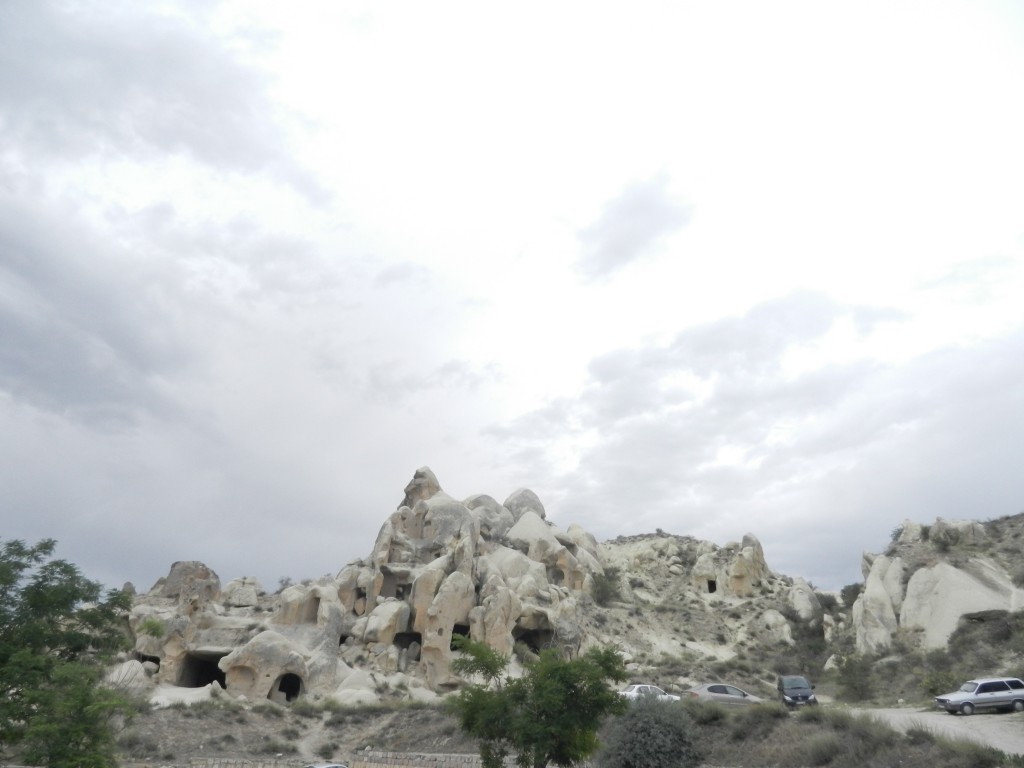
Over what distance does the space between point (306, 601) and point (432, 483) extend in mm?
16582

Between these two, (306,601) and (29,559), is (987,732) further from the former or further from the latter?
(306,601)

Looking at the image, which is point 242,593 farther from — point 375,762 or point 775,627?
point 775,627

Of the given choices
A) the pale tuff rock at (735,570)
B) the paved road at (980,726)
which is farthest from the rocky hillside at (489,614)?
the paved road at (980,726)

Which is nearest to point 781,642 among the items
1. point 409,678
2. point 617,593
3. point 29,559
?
point 617,593

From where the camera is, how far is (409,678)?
3856 centimetres

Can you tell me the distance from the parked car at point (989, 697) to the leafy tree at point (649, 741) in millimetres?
7586

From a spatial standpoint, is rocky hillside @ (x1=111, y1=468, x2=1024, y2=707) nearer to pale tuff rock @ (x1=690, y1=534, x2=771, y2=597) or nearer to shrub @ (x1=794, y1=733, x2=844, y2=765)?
pale tuff rock @ (x1=690, y1=534, x2=771, y2=597)

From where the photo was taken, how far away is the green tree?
1583cm

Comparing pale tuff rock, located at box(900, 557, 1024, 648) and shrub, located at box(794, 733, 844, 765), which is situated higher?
pale tuff rock, located at box(900, 557, 1024, 648)

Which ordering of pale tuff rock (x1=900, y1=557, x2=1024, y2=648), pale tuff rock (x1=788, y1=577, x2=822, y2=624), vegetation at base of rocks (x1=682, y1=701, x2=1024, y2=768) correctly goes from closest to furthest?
1. vegetation at base of rocks (x1=682, y1=701, x2=1024, y2=768)
2. pale tuff rock (x1=900, y1=557, x2=1024, y2=648)
3. pale tuff rock (x1=788, y1=577, x2=822, y2=624)

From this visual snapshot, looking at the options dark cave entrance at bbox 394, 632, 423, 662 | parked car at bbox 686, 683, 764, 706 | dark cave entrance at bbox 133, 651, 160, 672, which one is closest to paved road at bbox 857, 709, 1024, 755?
parked car at bbox 686, 683, 764, 706

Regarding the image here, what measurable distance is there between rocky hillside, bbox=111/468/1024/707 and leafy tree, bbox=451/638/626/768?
57.5ft

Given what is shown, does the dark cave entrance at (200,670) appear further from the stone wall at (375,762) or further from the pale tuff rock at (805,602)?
the pale tuff rock at (805,602)

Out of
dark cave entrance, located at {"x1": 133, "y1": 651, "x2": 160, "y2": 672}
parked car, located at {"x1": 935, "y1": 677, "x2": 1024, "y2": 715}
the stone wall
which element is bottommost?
the stone wall
